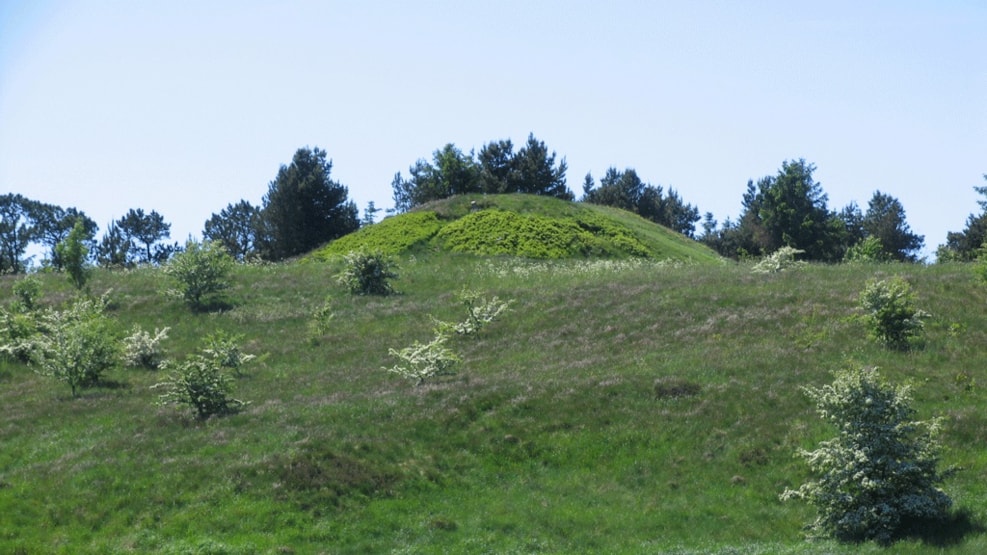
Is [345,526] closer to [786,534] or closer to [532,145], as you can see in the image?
[786,534]

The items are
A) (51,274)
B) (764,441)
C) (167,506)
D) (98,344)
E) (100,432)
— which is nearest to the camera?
(167,506)

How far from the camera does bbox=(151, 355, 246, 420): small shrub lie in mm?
34000

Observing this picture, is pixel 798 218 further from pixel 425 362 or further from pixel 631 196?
pixel 425 362

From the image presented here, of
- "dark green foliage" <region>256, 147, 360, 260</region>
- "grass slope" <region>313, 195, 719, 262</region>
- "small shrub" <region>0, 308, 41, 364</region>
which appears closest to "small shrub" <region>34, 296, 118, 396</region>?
"small shrub" <region>0, 308, 41, 364</region>

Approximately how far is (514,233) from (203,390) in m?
42.1

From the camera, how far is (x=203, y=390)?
112 ft

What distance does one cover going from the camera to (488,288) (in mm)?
55625

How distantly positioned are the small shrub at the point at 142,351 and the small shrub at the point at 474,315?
45.7 feet

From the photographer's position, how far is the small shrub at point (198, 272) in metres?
53.8

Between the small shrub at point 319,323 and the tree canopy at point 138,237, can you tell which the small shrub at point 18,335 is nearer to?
the small shrub at point 319,323

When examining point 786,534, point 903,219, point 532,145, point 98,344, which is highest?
point 532,145

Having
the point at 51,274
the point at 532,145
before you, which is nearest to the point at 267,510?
the point at 51,274

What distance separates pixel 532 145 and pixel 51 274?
5203cm

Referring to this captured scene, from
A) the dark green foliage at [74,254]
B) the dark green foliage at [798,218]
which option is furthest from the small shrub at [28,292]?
the dark green foliage at [798,218]
